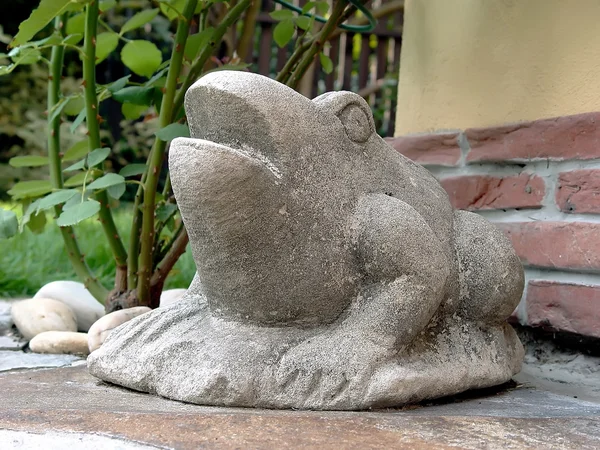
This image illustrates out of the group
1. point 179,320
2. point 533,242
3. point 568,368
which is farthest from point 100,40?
point 568,368

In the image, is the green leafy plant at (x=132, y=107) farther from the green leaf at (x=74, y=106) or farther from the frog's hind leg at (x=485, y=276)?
the frog's hind leg at (x=485, y=276)

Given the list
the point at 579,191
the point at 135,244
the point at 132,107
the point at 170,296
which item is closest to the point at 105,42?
the point at 132,107

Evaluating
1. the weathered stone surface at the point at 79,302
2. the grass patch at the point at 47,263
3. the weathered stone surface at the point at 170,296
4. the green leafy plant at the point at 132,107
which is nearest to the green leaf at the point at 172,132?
the green leafy plant at the point at 132,107

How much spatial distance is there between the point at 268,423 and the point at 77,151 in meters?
1.19

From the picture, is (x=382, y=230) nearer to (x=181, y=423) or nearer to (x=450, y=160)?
(x=181, y=423)

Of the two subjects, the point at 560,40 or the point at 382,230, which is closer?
the point at 382,230

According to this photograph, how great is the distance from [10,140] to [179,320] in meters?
6.78

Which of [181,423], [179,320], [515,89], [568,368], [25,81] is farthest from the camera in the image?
[25,81]

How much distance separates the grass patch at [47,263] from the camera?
9.92ft

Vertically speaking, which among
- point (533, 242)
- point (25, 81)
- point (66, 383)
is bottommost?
point (66, 383)

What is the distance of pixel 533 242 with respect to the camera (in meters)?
1.83

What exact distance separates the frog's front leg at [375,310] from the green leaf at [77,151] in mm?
994

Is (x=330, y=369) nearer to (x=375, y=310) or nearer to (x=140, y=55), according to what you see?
(x=375, y=310)

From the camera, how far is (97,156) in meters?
1.83
